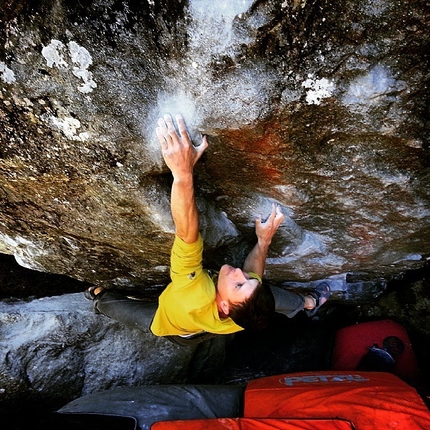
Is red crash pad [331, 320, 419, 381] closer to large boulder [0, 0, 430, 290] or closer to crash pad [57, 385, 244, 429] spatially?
crash pad [57, 385, 244, 429]

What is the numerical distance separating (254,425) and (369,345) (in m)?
1.59

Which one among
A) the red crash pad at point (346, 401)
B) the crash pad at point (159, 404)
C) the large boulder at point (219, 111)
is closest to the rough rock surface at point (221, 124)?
the large boulder at point (219, 111)

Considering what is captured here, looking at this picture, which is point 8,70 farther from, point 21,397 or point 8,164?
point 21,397

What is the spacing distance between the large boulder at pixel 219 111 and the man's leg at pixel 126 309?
28.2 inches

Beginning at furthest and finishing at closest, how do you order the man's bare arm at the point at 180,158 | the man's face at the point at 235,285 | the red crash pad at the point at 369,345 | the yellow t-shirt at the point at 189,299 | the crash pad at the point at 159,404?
the red crash pad at the point at 369,345 → the crash pad at the point at 159,404 → the man's face at the point at 235,285 → the yellow t-shirt at the point at 189,299 → the man's bare arm at the point at 180,158

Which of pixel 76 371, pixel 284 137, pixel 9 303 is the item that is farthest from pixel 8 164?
pixel 76 371

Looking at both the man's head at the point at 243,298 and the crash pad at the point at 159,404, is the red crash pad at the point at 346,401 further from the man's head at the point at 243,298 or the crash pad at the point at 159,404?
the man's head at the point at 243,298

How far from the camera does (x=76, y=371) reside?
9.92ft

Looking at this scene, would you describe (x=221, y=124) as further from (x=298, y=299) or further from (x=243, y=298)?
(x=298, y=299)

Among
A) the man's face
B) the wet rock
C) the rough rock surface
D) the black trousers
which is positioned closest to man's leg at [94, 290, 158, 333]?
the black trousers

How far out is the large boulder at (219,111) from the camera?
1360 millimetres

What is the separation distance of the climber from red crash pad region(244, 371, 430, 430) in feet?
1.83

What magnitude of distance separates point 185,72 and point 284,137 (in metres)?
0.45

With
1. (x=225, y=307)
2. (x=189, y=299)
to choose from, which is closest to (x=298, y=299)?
(x=225, y=307)
